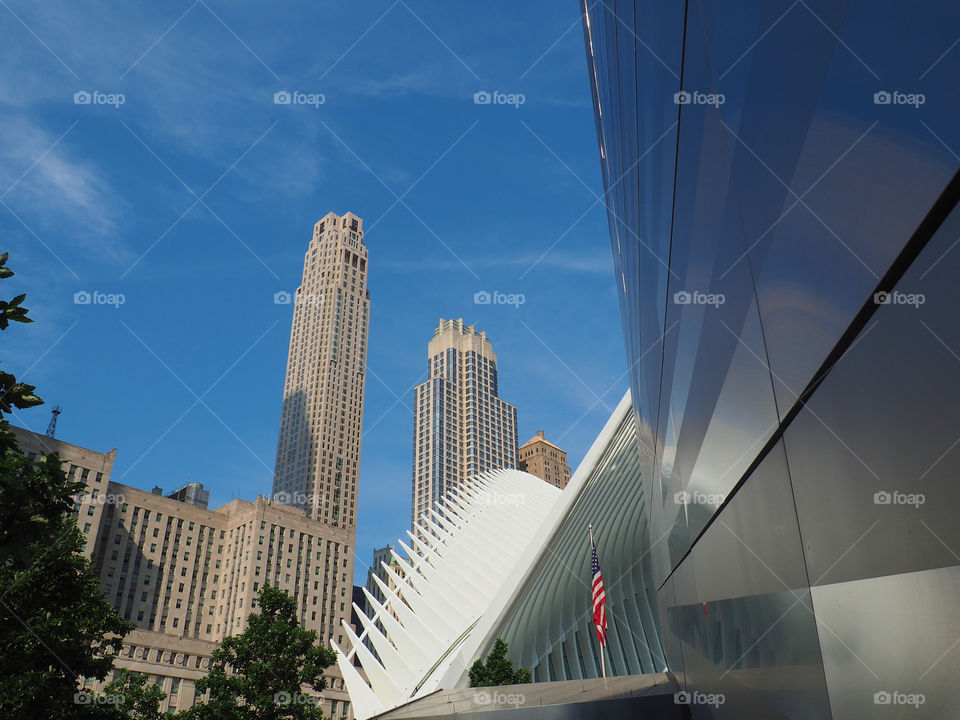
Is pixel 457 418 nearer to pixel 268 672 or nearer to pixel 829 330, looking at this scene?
pixel 268 672

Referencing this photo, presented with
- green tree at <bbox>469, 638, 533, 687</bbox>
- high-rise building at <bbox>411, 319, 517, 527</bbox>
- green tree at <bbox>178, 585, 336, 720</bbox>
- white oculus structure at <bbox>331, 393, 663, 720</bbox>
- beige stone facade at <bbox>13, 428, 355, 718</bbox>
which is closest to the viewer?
green tree at <bbox>178, 585, 336, 720</bbox>

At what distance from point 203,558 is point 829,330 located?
121059 mm

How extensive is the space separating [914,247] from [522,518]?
4402 cm

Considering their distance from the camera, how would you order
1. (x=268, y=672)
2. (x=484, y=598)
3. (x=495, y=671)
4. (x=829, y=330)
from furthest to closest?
(x=484, y=598), (x=495, y=671), (x=268, y=672), (x=829, y=330)

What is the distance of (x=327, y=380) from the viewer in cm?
15638

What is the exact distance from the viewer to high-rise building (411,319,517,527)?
157 m

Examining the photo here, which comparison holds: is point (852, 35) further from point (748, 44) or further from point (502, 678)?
point (502, 678)

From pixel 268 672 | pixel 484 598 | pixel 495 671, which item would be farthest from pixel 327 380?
pixel 495 671

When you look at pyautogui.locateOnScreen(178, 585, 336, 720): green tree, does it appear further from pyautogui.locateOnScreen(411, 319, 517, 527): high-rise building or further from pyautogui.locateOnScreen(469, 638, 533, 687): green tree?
pyautogui.locateOnScreen(411, 319, 517, 527): high-rise building

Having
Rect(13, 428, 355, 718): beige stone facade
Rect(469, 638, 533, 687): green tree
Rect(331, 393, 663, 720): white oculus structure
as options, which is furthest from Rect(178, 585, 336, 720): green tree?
Rect(13, 428, 355, 718): beige stone facade

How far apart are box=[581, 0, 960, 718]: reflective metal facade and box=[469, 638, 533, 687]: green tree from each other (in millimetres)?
23775

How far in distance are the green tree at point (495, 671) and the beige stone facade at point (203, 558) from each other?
71.4 metres

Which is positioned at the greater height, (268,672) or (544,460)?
(544,460)

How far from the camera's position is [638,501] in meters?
31.7
